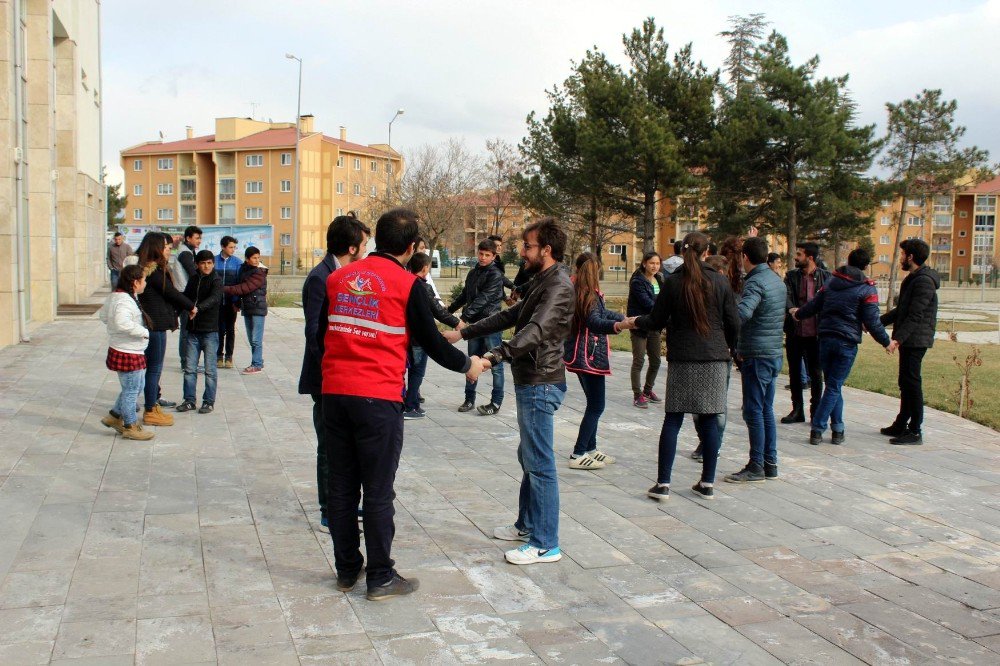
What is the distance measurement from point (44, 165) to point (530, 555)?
1742 centimetres

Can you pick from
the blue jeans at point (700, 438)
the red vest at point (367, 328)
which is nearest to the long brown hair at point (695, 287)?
the blue jeans at point (700, 438)

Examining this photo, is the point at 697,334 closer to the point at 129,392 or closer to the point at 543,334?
the point at 543,334

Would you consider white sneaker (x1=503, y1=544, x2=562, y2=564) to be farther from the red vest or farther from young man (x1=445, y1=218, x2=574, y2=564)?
the red vest

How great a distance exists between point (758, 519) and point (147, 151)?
8954 centimetres

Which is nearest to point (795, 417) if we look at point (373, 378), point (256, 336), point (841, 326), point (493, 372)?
point (841, 326)

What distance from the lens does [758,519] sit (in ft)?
19.2

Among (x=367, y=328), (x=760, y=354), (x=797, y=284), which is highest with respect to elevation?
(x=797, y=284)

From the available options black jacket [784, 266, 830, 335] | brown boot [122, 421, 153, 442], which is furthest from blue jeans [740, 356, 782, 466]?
brown boot [122, 421, 153, 442]

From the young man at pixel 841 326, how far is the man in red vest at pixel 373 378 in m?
4.97

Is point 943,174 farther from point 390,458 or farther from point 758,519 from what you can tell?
point 390,458

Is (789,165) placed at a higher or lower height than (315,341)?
higher

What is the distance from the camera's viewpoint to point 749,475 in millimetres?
6793

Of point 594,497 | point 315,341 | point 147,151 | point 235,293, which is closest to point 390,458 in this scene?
point 315,341

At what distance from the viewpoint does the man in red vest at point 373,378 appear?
4105 millimetres
